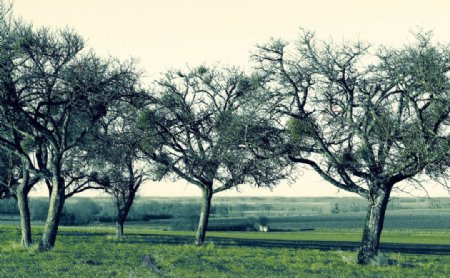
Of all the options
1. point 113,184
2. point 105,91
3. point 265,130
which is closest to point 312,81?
point 265,130

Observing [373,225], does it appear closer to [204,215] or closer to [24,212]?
[204,215]

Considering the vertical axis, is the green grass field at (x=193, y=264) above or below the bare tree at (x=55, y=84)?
below

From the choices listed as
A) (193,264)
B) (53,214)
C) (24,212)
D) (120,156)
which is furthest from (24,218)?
(193,264)

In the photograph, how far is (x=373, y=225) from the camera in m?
28.7

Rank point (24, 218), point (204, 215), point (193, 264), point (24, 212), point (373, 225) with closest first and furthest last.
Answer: point (193, 264) → point (373, 225) → point (24, 218) → point (24, 212) → point (204, 215)

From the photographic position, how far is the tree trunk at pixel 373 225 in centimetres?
2827

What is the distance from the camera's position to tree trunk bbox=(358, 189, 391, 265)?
28.3 meters

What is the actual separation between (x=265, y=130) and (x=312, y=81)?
2893 mm

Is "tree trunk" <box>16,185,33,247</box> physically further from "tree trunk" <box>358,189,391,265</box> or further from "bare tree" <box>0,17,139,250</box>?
"tree trunk" <box>358,189,391,265</box>

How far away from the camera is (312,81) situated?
1151 inches

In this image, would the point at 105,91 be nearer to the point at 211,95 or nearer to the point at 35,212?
the point at 211,95

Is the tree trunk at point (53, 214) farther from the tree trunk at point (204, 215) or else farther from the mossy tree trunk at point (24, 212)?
the tree trunk at point (204, 215)

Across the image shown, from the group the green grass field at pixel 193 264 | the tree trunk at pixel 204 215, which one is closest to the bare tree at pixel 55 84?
the green grass field at pixel 193 264

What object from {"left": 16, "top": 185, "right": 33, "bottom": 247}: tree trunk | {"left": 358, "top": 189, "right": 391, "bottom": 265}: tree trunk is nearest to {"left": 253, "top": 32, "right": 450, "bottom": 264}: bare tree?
{"left": 358, "top": 189, "right": 391, "bottom": 265}: tree trunk
